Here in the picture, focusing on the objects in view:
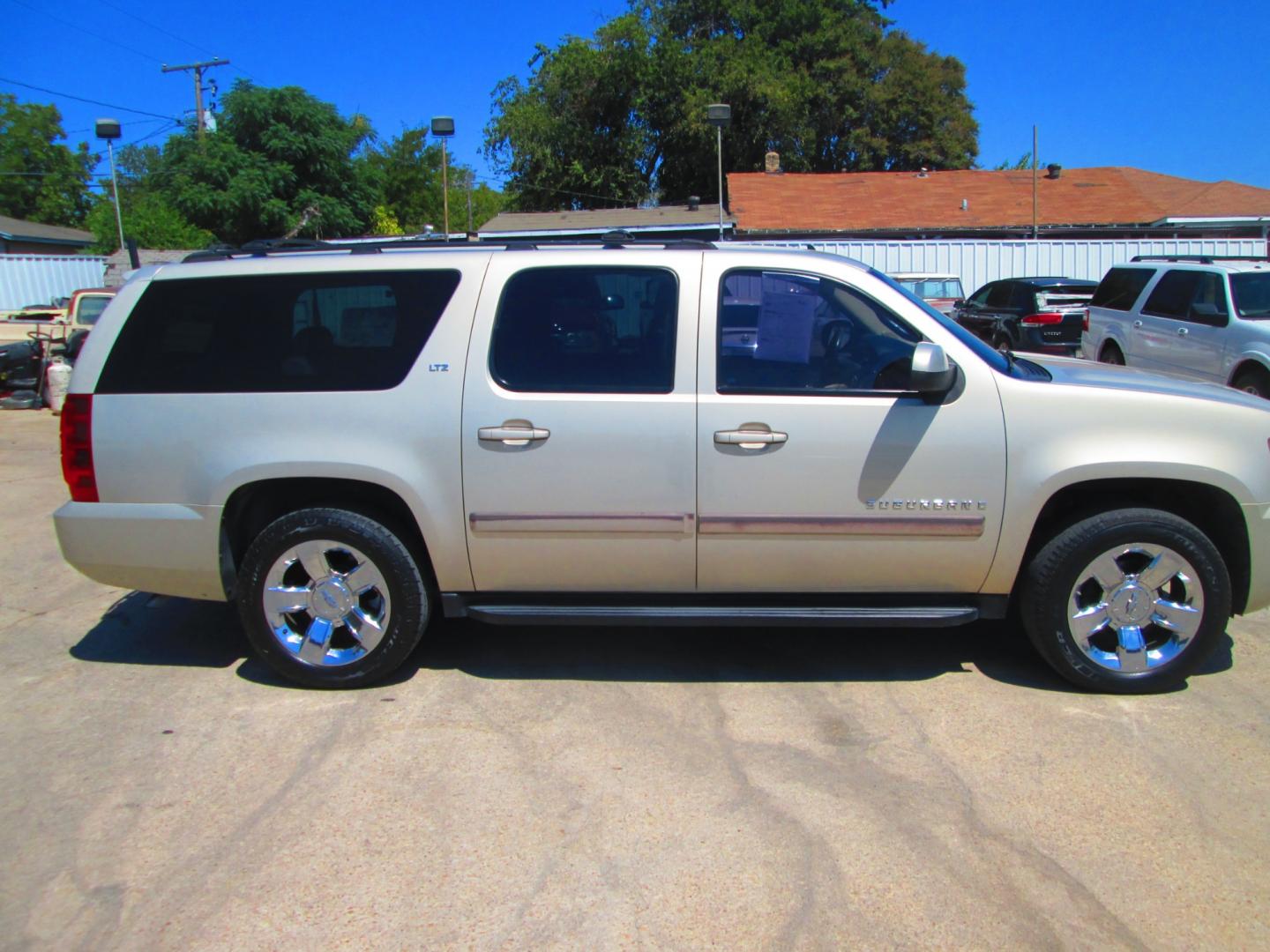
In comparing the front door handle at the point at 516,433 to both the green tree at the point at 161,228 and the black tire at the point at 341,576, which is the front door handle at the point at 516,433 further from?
the green tree at the point at 161,228

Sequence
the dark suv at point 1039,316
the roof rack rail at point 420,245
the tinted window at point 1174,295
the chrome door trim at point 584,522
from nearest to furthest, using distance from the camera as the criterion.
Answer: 1. the chrome door trim at point 584,522
2. the roof rack rail at point 420,245
3. the tinted window at point 1174,295
4. the dark suv at point 1039,316

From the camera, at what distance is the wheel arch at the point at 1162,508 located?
422 cm

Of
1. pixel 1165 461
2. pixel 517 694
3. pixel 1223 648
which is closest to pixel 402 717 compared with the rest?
pixel 517 694

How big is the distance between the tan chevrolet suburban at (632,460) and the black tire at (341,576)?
0.04 ft

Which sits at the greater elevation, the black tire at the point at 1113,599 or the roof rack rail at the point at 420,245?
the roof rack rail at the point at 420,245

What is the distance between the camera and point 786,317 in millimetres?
4215

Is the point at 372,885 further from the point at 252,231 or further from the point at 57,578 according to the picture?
the point at 252,231

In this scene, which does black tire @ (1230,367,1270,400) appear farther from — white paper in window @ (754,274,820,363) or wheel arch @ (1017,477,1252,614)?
white paper in window @ (754,274,820,363)

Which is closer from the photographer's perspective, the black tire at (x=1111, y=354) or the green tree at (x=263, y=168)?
the black tire at (x=1111, y=354)

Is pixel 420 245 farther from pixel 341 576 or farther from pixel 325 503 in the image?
pixel 341 576

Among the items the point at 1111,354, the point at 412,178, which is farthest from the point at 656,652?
the point at 412,178

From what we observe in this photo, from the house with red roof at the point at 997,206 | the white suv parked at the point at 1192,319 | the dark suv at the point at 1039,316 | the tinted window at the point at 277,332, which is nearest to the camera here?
the tinted window at the point at 277,332

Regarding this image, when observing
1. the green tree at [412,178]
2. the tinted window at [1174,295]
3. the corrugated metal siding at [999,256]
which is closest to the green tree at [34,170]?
the green tree at [412,178]

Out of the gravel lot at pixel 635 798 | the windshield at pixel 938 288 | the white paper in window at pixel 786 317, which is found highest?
the windshield at pixel 938 288
